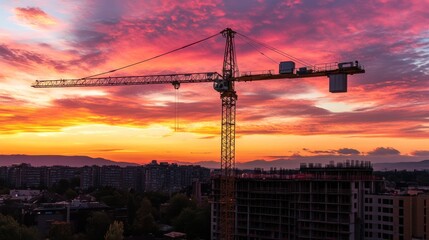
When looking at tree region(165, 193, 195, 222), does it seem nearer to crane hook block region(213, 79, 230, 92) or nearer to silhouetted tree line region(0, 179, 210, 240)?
silhouetted tree line region(0, 179, 210, 240)

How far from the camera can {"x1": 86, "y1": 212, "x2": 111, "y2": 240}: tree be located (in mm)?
70562

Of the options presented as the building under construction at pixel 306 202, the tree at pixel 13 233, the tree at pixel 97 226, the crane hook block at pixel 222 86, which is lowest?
the tree at pixel 97 226

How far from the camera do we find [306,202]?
2235 inches

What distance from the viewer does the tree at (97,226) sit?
70562mm

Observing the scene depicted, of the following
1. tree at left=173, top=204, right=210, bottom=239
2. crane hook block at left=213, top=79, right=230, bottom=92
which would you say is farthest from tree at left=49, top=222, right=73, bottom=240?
crane hook block at left=213, top=79, right=230, bottom=92

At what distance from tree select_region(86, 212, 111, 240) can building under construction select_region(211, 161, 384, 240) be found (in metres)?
18.1

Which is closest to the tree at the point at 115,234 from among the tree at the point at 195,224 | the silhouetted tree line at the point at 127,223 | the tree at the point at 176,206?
the silhouetted tree line at the point at 127,223

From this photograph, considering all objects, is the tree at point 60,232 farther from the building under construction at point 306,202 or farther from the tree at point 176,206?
the tree at point 176,206

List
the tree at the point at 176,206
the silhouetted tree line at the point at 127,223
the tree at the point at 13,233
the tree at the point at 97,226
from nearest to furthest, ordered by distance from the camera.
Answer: the tree at the point at 13,233
the silhouetted tree line at the point at 127,223
the tree at the point at 97,226
the tree at the point at 176,206

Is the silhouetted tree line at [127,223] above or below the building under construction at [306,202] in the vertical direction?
below

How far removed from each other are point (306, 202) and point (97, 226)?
32.9 meters

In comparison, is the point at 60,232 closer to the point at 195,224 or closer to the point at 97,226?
the point at 97,226

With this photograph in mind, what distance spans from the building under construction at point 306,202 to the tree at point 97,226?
18.1 m

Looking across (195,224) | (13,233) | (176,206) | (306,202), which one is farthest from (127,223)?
(306,202)
